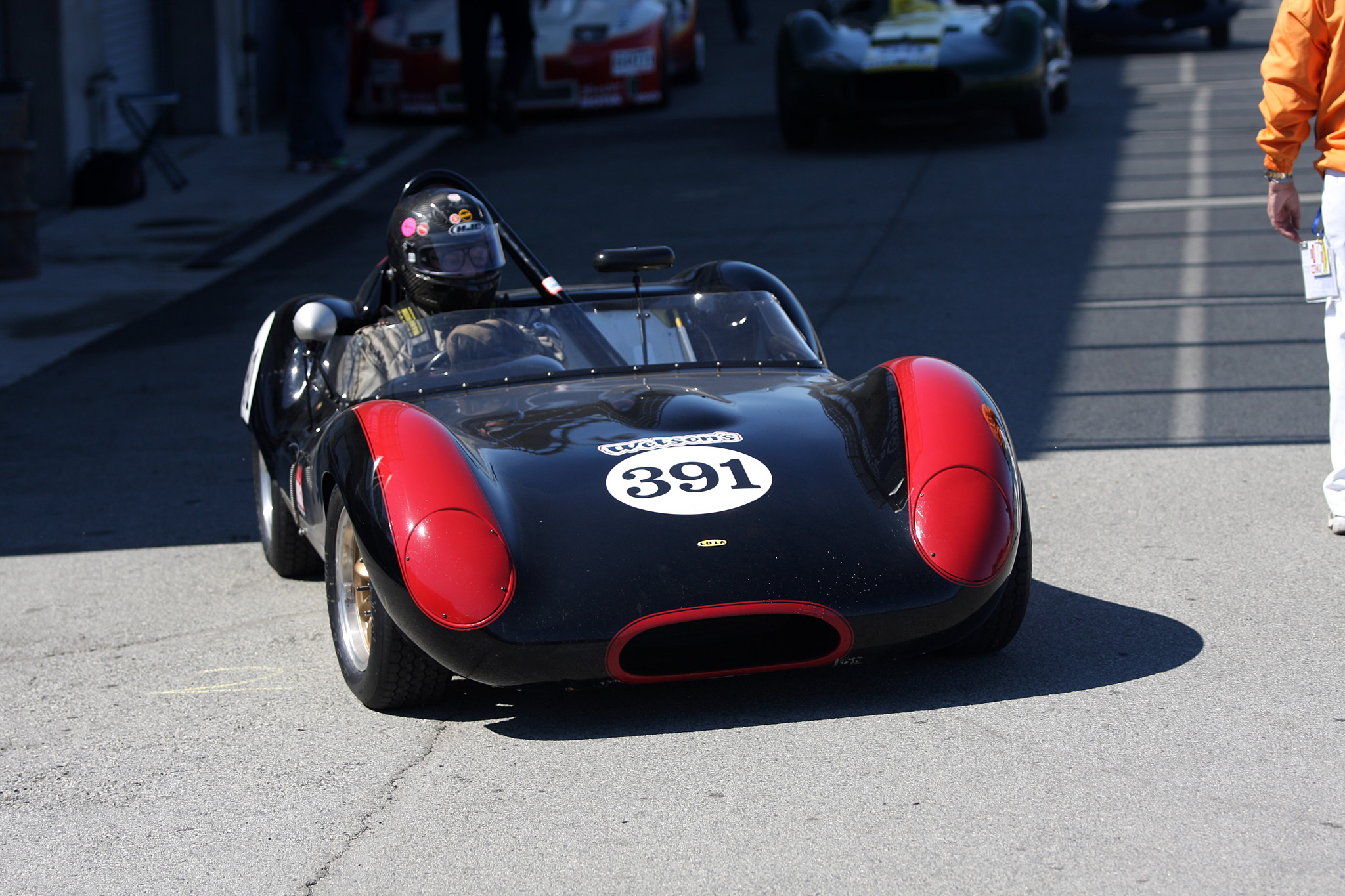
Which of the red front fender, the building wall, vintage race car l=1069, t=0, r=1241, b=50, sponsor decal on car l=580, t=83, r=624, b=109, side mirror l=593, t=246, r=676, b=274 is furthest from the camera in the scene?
vintage race car l=1069, t=0, r=1241, b=50

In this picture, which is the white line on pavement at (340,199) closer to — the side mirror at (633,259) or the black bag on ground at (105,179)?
the black bag on ground at (105,179)

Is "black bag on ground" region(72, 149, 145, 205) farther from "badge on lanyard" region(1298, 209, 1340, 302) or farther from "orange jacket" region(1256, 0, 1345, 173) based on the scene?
"badge on lanyard" region(1298, 209, 1340, 302)

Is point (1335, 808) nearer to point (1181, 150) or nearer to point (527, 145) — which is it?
point (1181, 150)

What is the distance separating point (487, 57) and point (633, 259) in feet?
34.1

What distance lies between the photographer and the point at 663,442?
12.9ft

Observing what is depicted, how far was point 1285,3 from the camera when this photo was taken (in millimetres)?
4598

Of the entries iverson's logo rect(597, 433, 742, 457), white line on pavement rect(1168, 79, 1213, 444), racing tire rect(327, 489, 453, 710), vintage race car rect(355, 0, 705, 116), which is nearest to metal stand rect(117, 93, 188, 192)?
vintage race car rect(355, 0, 705, 116)

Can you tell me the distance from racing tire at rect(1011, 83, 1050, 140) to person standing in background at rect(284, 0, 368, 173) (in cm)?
526

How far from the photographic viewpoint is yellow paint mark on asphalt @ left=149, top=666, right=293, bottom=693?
4039 millimetres

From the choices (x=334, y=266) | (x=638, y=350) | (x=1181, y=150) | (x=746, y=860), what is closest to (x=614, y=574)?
(x=746, y=860)

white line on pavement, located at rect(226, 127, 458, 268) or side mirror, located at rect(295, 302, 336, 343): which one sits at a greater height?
side mirror, located at rect(295, 302, 336, 343)

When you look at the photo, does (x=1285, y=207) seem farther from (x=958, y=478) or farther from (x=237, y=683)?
(x=237, y=683)

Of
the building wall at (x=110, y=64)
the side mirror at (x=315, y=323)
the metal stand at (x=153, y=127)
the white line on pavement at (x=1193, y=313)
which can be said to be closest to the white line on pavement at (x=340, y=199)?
the metal stand at (x=153, y=127)

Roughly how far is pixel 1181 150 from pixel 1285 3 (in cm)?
822
